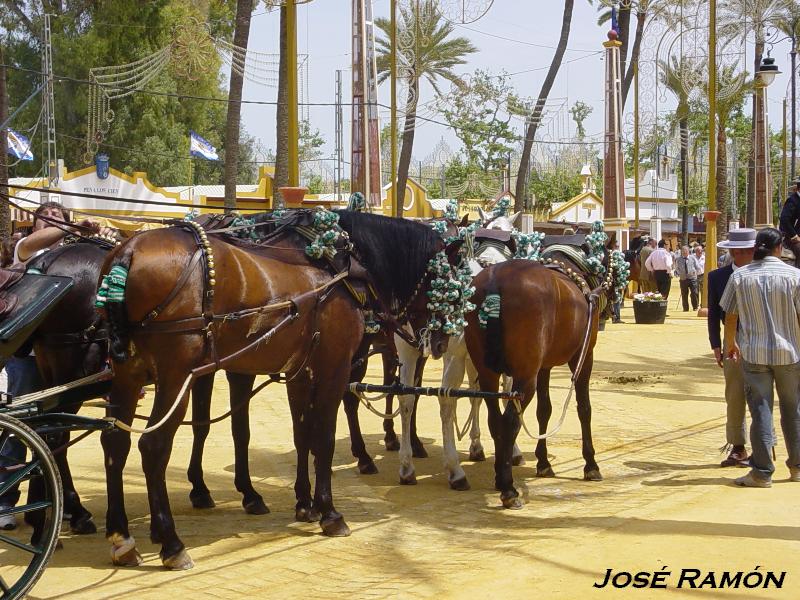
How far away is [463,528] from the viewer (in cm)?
709

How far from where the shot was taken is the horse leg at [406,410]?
8.58 metres

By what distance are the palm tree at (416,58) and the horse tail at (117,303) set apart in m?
17.7

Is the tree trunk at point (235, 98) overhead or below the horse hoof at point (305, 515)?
overhead

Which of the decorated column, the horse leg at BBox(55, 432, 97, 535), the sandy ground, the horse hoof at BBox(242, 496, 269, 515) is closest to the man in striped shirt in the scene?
the sandy ground

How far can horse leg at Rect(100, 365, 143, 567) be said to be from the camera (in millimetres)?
6156

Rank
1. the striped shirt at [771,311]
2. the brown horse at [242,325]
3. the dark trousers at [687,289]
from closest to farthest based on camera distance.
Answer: the brown horse at [242,325] < the striped shirt at [771,311] < the dark trousers at [687,289]

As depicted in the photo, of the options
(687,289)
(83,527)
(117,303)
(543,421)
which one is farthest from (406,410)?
(687,289)

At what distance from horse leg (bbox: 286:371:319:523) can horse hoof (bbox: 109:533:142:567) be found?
1525 mm

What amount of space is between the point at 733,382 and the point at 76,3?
115ft

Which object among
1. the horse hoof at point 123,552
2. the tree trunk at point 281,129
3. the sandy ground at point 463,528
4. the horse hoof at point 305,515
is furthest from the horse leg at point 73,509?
the tree trunk at point 281,129

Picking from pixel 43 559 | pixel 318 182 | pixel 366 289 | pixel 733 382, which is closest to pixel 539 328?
pixel 366 289

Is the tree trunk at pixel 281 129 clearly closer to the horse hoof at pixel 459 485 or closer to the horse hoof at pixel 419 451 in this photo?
the horse hoof at pixel 419 451

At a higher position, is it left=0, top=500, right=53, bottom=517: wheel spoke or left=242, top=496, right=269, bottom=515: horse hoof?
left=0, top=500, right=53, bottom=517: wheel spoke

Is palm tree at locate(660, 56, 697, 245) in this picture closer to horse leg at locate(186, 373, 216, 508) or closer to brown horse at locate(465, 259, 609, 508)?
brown horse at locate(465, 259, 609, 508)
